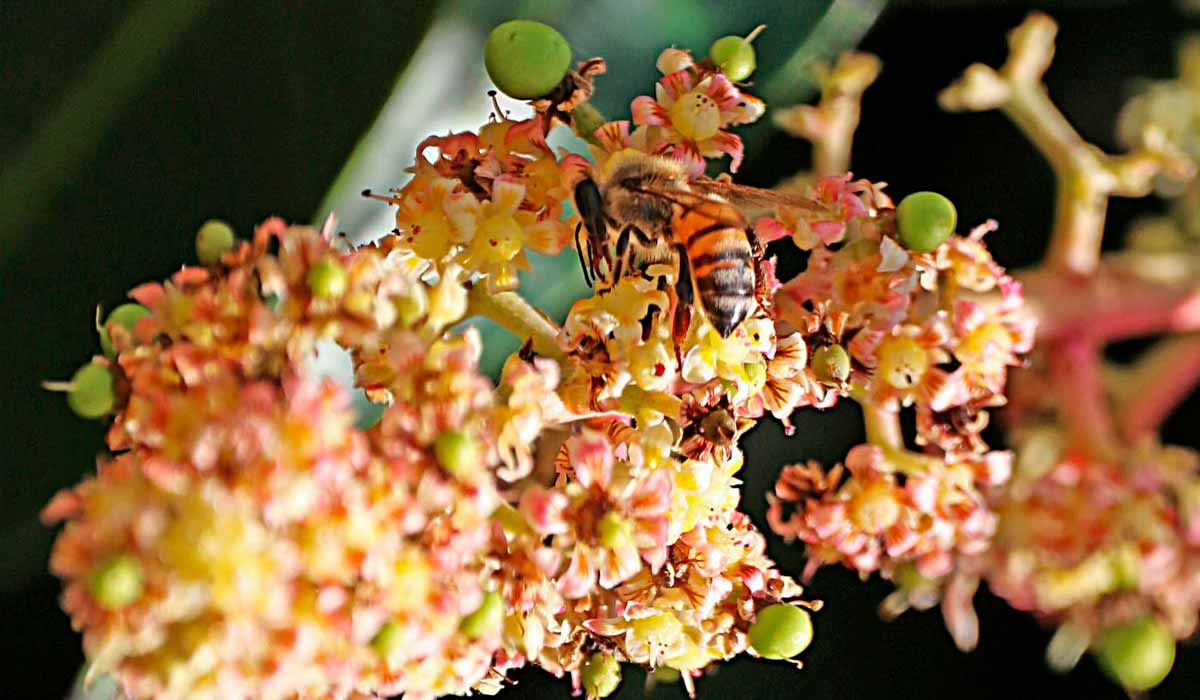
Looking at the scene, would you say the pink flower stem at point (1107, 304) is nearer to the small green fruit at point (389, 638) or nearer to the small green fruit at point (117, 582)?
the small green fruit at point (389, 638)

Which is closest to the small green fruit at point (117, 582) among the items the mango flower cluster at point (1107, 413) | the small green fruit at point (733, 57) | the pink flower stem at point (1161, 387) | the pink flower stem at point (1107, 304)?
the small green fruit at point (733, 57)

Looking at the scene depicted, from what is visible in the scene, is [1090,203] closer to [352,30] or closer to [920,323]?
[920,323]

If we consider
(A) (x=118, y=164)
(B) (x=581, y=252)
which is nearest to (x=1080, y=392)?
(B) (x=581, y=252)

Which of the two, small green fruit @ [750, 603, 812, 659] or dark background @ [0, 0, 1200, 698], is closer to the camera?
small green fruit @ [750, 603, 812, 659]

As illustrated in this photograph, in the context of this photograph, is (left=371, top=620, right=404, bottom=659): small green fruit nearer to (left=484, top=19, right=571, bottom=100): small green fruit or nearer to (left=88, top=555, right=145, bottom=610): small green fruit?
(left=88, top=555, right=145, bottom=610): small green fruit

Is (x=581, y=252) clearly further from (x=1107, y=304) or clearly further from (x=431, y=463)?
(x=1107, y=304)

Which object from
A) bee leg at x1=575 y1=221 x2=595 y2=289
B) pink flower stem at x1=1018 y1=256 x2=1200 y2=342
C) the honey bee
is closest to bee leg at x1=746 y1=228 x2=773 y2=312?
the honey bee
